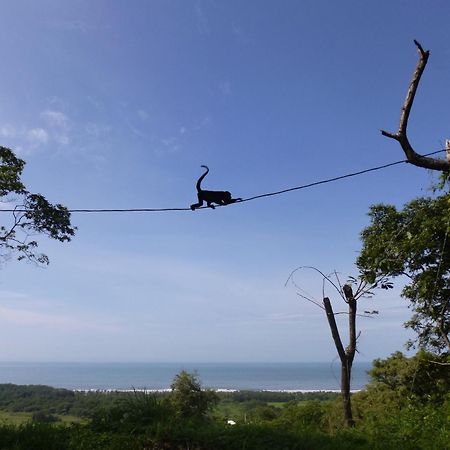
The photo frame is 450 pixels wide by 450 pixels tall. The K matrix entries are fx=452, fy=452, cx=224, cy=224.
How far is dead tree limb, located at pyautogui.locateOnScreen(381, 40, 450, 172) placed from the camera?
3.70 metres

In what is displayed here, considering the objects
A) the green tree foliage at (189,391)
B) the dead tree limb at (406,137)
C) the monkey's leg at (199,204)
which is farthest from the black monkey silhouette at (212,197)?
the green tree foliage at (189,391)

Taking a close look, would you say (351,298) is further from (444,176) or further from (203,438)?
(444,176)

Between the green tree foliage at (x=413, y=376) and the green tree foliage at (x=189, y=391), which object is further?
the green tree foliage at (x=189, y=391)

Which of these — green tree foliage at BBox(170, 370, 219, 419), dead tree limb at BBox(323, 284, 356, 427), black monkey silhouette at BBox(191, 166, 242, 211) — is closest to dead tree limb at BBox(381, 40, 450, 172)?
black monkey silhouette at BBox(191, 166, 242, 211)

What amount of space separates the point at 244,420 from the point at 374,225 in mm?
7079

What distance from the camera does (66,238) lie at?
1285cm

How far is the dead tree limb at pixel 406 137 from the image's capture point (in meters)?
3.70

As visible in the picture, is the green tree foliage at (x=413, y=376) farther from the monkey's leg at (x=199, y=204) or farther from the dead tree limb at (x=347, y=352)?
the monkey's leg at (x=199, y=204)

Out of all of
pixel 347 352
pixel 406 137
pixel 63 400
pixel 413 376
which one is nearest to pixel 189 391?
pixel 63 400

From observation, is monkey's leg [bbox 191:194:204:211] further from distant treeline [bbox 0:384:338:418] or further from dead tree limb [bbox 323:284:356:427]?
dead tree limb [bbox 323:284:356:427]

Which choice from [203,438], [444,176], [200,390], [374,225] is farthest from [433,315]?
[200,390]

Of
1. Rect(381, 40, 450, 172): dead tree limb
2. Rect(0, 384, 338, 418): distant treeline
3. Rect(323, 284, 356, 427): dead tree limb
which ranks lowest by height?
Rect(0, 384, 338, 418): distant treeline

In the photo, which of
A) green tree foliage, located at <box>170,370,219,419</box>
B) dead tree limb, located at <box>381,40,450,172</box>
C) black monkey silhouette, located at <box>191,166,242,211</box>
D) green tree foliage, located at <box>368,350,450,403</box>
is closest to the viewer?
dead tree limb, located at <box>381,40,450,172</box>

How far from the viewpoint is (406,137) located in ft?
12.9
